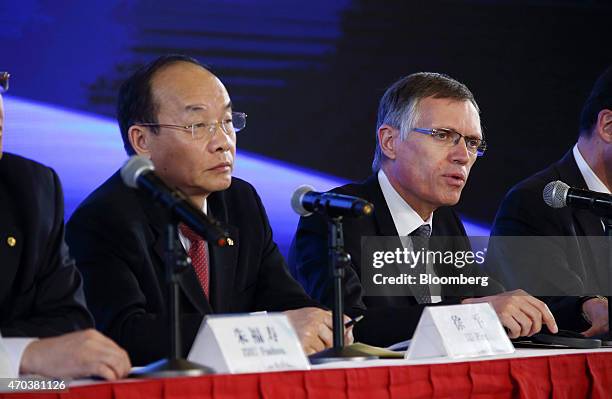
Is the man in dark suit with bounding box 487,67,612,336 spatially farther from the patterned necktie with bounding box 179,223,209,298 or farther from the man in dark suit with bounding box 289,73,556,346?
the patterned necktie with bounding box 179,223,209,298

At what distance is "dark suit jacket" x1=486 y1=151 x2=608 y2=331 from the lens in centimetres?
375

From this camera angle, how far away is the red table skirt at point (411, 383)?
1880 mm

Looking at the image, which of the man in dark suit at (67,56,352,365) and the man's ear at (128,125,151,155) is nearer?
the man in dark suit at (67,56,352,365)

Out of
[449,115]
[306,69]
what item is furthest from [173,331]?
[306,69]

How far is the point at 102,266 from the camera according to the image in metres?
2.82

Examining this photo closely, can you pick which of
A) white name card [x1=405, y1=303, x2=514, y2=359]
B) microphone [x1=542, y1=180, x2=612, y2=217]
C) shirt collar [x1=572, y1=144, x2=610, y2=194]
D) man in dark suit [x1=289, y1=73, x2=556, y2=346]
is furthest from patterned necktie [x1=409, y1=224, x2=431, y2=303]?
white name card [x1=405, y1=303, x2=514, y2=359]

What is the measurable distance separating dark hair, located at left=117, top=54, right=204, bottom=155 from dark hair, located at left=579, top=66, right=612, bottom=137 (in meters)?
1.71

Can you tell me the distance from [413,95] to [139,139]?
1.06 metres

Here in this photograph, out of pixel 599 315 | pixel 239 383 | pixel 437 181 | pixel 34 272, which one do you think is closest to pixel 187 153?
pixel 34 272

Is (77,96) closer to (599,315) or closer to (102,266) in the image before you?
(102,266)

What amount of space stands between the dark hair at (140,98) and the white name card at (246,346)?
1.16 meters

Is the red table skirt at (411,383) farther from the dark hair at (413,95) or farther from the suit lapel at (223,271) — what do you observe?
the dark hair at (413,95)

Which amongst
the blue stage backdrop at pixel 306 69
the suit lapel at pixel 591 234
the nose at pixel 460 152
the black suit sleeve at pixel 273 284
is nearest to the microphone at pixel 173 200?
the black suit sleeve at pixel 273 284

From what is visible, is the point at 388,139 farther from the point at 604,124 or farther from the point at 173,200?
the point at 173,200
